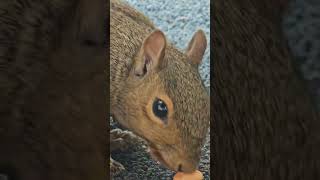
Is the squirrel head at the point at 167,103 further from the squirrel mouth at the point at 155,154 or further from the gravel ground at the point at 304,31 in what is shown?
the gravel ground at the point at 304,31

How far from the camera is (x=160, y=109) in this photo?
1970 mm

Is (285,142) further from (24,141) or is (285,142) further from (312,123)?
(24,141)

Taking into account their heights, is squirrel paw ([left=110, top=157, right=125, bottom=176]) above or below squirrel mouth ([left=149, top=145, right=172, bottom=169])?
below

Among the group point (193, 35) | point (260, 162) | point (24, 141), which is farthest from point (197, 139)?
point (24, 141)

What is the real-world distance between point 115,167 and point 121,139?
98mm

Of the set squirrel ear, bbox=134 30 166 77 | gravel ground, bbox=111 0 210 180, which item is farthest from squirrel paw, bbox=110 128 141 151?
squirrel ear, bbox=134 30 166 77

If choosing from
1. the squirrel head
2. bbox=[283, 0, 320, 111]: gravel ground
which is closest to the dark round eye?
the squirrel head

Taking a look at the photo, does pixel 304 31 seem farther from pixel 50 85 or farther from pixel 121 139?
pixel 50 85

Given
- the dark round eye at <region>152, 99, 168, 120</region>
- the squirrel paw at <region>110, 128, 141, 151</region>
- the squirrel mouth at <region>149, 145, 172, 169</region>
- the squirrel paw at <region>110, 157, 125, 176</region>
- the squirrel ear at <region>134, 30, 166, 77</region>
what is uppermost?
the squirrel ear at <region>134, 30, 166, 77</region>

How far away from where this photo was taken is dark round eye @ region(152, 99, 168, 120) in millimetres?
1971

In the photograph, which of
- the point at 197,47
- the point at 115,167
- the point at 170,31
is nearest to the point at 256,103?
the point at 197,47

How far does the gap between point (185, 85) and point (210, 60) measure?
12cm

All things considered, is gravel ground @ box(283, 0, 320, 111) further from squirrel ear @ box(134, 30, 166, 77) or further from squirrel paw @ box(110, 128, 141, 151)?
squirrel paw @ box(110, 128, 141, 151)

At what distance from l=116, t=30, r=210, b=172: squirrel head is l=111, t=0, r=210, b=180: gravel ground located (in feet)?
0.07
